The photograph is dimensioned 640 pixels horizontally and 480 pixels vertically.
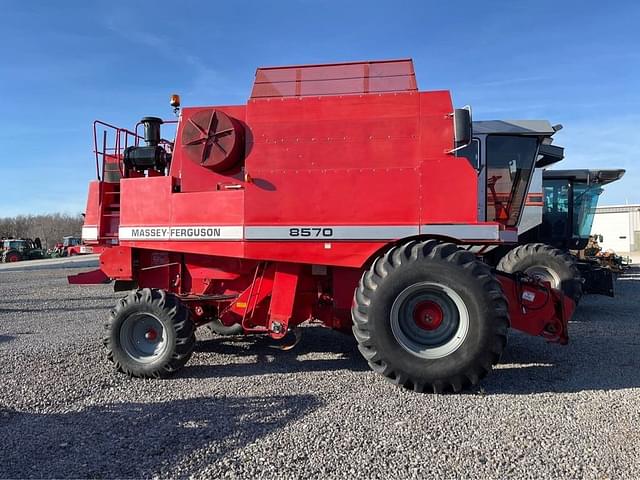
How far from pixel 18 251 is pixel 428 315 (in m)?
46.3

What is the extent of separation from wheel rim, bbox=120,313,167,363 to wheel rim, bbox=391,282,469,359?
2.58 meters

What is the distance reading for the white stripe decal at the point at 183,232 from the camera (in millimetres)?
5195

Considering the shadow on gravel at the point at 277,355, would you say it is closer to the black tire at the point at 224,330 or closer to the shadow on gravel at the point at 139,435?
the black tire at the point at 224,330

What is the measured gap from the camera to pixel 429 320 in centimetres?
471

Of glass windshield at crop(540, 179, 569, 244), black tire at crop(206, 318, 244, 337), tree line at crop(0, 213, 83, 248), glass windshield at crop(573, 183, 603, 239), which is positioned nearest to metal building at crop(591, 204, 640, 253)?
glass windshield at crop(573, 183, 603, 239)

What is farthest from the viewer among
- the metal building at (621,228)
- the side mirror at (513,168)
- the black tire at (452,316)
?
the metal building at (621,228)

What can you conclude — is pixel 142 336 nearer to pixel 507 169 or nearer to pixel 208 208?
pixel 208 208

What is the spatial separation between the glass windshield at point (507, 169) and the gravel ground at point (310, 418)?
3.76 meters

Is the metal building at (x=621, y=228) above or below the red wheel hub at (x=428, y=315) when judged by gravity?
above

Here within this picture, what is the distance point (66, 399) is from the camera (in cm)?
450

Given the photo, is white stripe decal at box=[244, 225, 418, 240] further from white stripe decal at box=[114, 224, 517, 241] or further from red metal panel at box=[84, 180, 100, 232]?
red metal panel at box=[84, 180, 100, 232]

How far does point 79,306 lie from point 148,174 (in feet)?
22.4

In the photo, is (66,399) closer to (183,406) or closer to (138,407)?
(138,407)

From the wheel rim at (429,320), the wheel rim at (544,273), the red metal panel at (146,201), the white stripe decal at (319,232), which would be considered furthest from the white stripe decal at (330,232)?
the wheel rim at (544,273)
